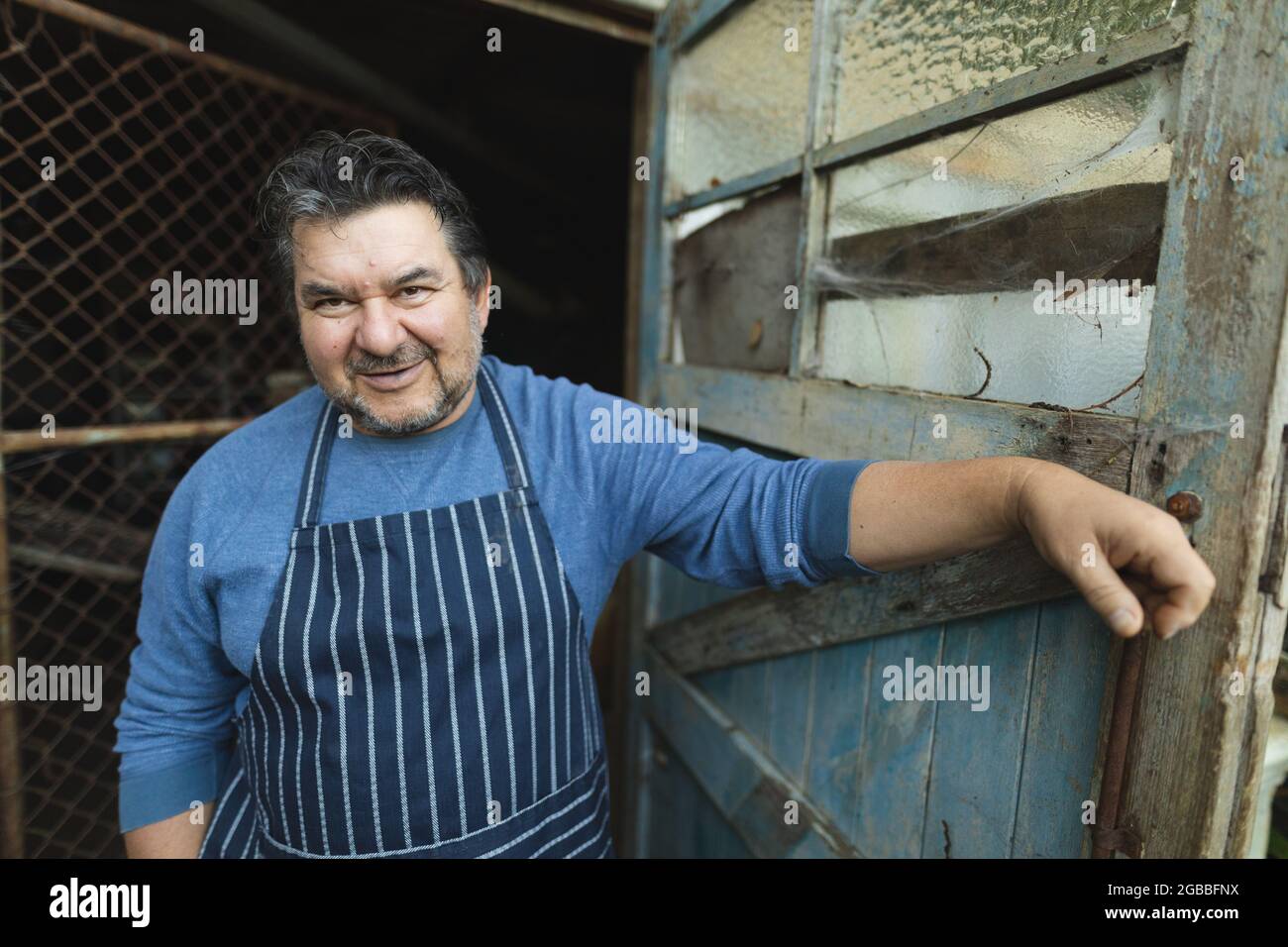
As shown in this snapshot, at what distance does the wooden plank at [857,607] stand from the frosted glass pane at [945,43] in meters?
0.73

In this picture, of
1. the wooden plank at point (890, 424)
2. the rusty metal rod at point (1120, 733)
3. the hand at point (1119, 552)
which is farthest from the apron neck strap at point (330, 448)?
the rusty metal rod at point (1120, 733)

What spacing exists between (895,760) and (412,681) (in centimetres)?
95

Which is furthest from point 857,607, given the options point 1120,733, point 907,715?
point 1120,733

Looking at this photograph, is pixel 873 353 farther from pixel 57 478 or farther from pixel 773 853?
pixel 57 478

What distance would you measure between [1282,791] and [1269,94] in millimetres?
1529

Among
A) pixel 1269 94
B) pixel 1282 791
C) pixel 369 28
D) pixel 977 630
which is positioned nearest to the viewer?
pixel 1269 94

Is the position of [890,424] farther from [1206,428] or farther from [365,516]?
[365,516]

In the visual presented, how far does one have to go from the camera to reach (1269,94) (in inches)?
31.9

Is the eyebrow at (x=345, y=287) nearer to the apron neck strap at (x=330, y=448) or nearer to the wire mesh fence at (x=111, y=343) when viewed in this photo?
the apron neck strap at (x=330, y=448)

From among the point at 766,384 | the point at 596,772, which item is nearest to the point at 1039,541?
the point at 766,384

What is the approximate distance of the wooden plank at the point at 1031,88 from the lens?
0.92m

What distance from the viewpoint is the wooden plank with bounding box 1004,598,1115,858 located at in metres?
1.06

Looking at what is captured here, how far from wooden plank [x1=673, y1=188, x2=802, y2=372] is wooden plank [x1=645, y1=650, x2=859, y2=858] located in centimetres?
100

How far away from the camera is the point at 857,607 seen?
5.05 ft
